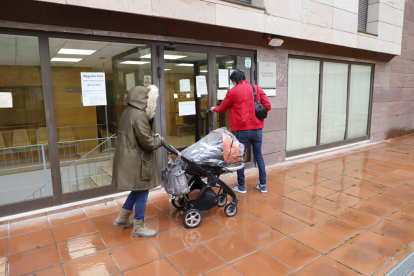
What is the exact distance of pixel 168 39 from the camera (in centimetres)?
454

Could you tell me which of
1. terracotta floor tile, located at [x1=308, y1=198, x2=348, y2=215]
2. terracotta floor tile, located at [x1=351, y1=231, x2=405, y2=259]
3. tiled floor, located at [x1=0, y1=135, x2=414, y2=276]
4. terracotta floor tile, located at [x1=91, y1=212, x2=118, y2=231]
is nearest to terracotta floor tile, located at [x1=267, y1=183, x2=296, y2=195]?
tiled floor, located at [x1=0, y1=135, x2=414, y2=276]

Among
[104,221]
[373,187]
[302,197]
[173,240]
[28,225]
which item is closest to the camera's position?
[173,240]

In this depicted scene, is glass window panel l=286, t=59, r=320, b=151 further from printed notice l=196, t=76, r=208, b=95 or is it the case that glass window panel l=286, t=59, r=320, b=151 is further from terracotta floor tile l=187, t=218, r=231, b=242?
terracotta floor tile l=187, t=218, r=231, b=242

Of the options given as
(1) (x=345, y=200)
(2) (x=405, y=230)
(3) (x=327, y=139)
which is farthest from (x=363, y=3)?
(2) (x=405, y=230)

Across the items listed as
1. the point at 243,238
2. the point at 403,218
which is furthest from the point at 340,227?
the point at 243,238

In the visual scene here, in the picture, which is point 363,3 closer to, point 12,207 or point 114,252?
point 114,252

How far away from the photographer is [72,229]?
3.49m

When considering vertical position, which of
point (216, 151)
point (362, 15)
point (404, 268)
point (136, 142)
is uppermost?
point (362, 15)

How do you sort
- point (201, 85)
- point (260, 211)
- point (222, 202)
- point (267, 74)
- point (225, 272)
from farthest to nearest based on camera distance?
point (267, 74) < point (201, 85) < point (222, 202) < point (260, 211) < point (225, 272)

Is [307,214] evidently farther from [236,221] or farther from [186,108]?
[186,108]

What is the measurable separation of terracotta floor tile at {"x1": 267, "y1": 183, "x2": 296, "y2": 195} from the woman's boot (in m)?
2.37

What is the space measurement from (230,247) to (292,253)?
634 millimetres

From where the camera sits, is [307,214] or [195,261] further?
[307,214]

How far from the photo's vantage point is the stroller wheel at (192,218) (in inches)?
136
